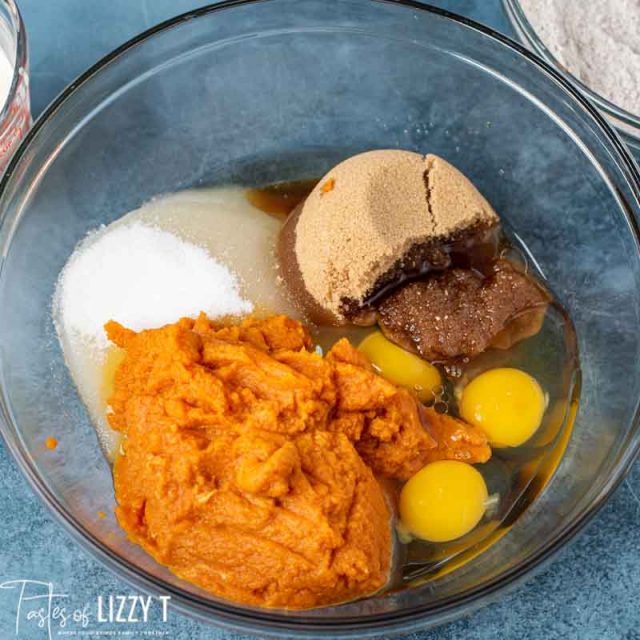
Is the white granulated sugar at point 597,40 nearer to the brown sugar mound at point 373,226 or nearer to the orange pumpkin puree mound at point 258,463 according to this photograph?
the brown sugar mound at point 373,226

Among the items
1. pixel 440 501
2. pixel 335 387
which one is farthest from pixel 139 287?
pixel 440 501

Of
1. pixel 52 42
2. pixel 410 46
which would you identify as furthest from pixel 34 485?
pixel 410 46

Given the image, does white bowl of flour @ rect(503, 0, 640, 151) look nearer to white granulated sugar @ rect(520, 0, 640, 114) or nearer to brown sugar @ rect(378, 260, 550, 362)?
white granulated sugar @ rect(520, 0, 640, 114)

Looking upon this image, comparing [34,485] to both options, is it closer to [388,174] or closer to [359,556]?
[359,556]

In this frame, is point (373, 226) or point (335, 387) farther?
point (373, 226)

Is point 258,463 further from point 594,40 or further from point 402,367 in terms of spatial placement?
point 594,40

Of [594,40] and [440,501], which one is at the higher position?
[594,40]

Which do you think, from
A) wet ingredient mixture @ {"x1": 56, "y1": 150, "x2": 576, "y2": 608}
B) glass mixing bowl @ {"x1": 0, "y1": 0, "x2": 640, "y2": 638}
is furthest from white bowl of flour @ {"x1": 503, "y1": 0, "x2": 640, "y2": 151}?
wet ingredient mixture @ {"x1": 56, "y1": 150, "x2": 576, "y2": 608}
